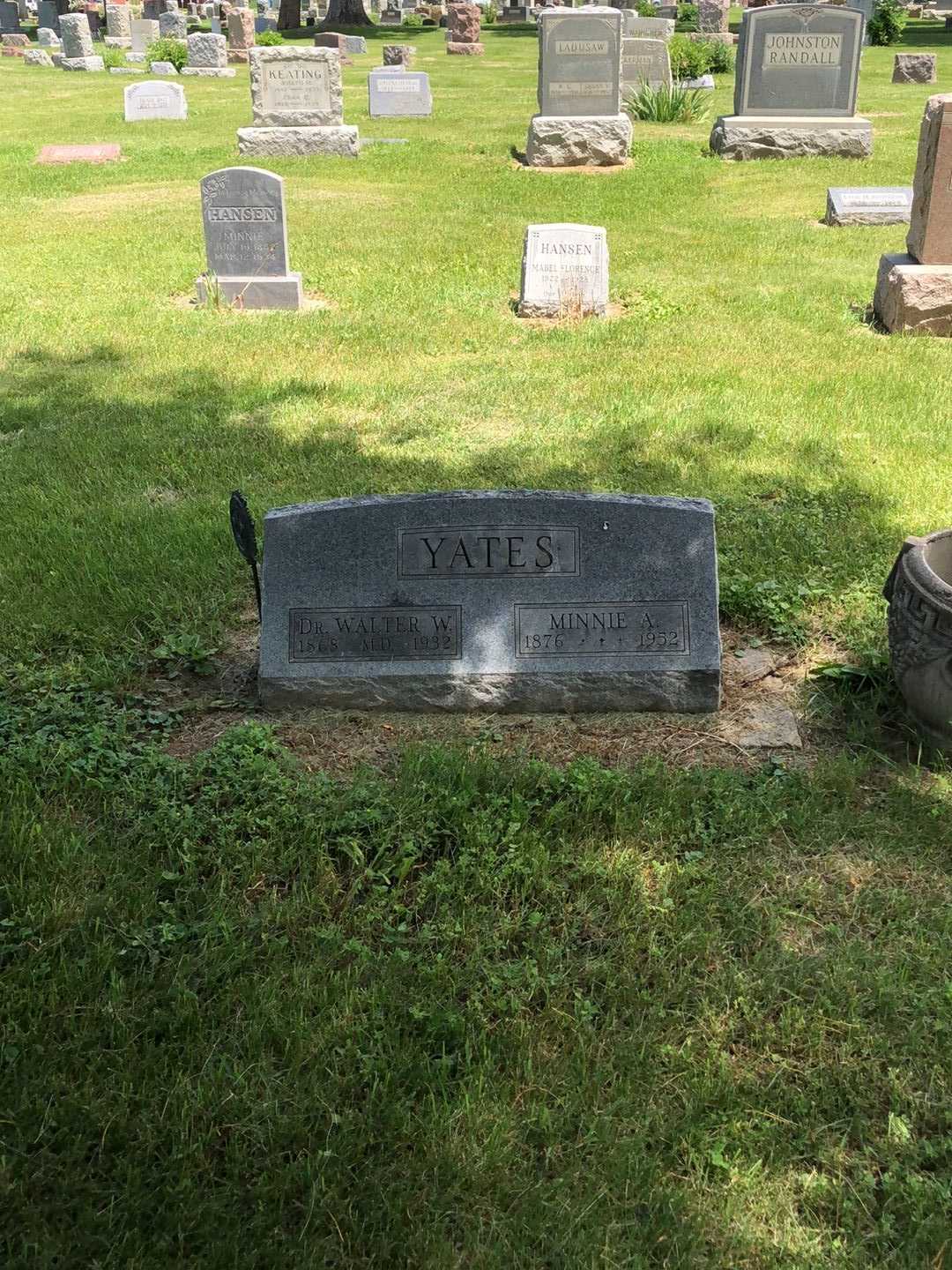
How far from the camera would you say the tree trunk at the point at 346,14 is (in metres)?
43.8

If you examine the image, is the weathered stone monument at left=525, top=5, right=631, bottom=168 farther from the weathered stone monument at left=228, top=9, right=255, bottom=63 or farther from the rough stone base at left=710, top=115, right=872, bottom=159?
the weathered stone monument at left=228, top=9, right=255, bottom=63

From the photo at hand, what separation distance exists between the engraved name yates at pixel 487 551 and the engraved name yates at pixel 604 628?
0.46 feet

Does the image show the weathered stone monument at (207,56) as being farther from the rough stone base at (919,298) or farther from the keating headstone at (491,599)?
the keating headstone at (491,599)

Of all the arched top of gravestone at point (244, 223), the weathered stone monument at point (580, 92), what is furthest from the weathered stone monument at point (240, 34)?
the arched top of gravestone at point (244, 223)

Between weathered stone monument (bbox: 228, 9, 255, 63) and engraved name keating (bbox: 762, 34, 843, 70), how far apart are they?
24388mm

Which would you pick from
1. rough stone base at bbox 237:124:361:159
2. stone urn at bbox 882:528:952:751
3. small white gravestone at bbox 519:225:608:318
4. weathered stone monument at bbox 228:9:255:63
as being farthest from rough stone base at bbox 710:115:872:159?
weathered stone monument at bbox 228:9:255:63

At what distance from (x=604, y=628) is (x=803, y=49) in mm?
13933

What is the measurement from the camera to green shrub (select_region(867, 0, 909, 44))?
104ft

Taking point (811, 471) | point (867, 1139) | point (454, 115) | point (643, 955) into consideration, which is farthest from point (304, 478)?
point (454, 115)

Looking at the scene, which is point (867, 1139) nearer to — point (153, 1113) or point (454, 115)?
point (153, 1113)

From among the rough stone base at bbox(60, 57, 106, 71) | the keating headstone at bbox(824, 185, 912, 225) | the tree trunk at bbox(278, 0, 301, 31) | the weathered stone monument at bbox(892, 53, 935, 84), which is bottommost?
the keating headstone at bbox(824, 185, 912, 225)

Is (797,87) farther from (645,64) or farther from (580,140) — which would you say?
(645,64)

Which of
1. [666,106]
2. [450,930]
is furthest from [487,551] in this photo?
[666,106]

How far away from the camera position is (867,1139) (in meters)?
2.42
